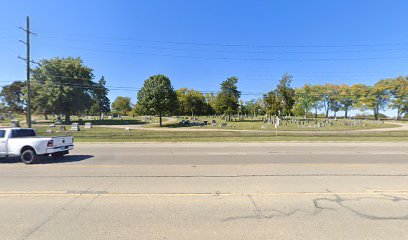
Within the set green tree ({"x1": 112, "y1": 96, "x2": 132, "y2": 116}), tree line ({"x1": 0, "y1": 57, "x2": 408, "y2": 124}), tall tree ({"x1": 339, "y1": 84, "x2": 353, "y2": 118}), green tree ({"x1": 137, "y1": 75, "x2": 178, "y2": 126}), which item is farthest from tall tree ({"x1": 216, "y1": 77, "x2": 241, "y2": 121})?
green tree ({"x1": 112, "y1": 96, "x2": 132, "y2": 116})

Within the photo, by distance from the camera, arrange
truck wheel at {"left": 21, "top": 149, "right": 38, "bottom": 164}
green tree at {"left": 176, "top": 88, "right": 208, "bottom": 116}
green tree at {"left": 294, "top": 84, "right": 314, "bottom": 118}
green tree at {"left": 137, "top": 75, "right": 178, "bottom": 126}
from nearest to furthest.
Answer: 1. truck wheel at {"left": 21, "top": 149, "right": 38, "bottom": 164}
2. green tree at {"left": 137, "top": 75, "right": 178, "bottom": 126}
3. green tree at {"left": 294, "top": 84, "right": 314, "bottom": 118}
4. green tree at {"left": 176, "top": 88, "right": 208, "bottom": 116}

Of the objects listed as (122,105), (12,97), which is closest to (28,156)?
(12,97)

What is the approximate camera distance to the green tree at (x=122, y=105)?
122463 mm

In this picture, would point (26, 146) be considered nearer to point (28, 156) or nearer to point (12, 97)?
point (28, 156)

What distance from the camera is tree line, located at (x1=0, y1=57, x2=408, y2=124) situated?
149ft

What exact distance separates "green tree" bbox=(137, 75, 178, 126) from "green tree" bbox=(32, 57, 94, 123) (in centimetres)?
1192

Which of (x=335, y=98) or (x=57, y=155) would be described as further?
(x=335, y=98)

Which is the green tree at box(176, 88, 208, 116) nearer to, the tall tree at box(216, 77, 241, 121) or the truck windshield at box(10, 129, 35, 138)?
the tall tree at box(216, 77, 241, 121)

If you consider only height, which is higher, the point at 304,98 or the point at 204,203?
the point at 304,98

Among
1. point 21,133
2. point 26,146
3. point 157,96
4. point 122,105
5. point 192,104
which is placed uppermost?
point 122,105

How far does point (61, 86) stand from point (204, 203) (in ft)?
164

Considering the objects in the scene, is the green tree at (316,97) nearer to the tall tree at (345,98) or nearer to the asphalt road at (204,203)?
the tall tree at (345,98)

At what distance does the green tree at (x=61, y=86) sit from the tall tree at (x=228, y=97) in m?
29.7

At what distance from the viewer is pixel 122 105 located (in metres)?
122
